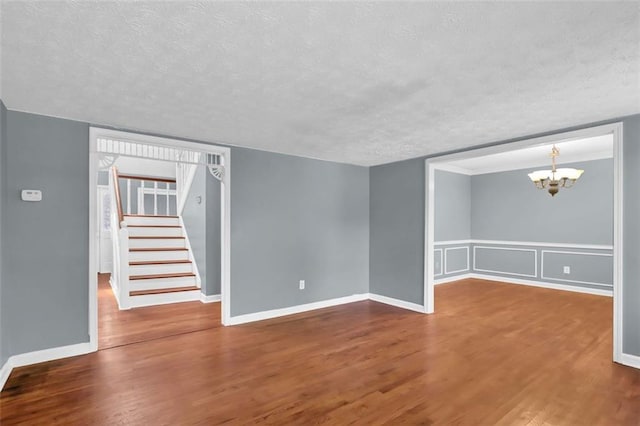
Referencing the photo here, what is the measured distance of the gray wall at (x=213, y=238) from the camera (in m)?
5.27

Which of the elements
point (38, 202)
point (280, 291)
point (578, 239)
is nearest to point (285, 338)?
point (280, 291)

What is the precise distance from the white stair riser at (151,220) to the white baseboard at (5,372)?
12.5 ft

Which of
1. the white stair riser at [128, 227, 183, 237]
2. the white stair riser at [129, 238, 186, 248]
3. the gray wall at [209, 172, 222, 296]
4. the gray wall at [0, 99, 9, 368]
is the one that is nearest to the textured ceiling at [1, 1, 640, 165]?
the gray wall at [0, 99, 9, 368]

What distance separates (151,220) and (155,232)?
0.39m

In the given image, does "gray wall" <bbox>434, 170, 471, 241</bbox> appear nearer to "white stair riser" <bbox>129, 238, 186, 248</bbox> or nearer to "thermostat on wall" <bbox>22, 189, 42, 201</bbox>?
"white stair riser" <bbox>129, 238, 186, 248</bbox>

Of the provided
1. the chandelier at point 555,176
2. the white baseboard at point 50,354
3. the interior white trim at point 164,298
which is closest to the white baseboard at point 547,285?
the chandelier at point 555,176

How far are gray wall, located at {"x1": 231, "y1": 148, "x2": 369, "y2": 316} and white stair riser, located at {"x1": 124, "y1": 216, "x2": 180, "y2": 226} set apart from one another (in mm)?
Result: 3122

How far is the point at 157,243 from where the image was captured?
6066mm

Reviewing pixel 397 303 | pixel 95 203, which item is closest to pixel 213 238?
pixel 95 203

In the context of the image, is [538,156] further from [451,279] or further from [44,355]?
[44,355]

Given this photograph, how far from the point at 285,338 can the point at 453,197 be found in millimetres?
5180

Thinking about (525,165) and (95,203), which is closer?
(95,203)

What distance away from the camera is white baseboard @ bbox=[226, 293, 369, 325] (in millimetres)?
4157

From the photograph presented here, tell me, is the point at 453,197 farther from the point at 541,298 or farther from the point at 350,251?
the point at 350,251
